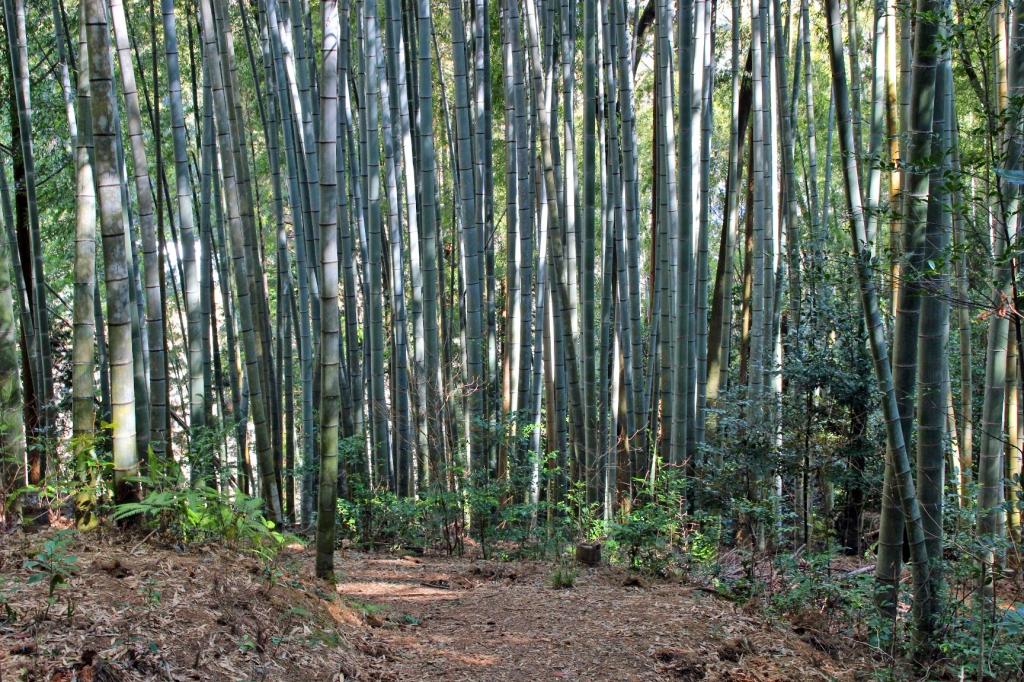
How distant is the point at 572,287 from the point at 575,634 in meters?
2.86

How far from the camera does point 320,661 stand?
114 inches

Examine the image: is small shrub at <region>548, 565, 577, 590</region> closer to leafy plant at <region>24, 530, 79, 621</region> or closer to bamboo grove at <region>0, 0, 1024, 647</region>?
bamboo grove at <region>0, 0, 1024, 647</region>

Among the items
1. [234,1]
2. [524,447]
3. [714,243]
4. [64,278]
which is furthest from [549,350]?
[714,243]

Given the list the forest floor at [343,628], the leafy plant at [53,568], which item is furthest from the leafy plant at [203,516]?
the leafy plant at [53,568]

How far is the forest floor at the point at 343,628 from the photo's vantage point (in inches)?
96.9

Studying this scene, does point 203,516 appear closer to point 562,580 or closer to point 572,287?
point 562,580

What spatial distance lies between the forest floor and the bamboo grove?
1.30 ft

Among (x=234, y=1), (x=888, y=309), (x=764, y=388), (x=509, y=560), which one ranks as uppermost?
(x=234, y=1)

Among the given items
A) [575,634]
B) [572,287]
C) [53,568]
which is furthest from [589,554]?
[53,568]

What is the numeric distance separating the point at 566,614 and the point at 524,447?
360 centimetres

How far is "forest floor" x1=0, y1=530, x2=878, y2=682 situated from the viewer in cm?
246

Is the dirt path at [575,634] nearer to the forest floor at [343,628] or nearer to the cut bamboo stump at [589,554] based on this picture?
the forest floor at [343,628]

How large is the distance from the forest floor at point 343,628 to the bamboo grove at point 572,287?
0.40 m

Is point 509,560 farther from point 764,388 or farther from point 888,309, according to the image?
point 888,309
